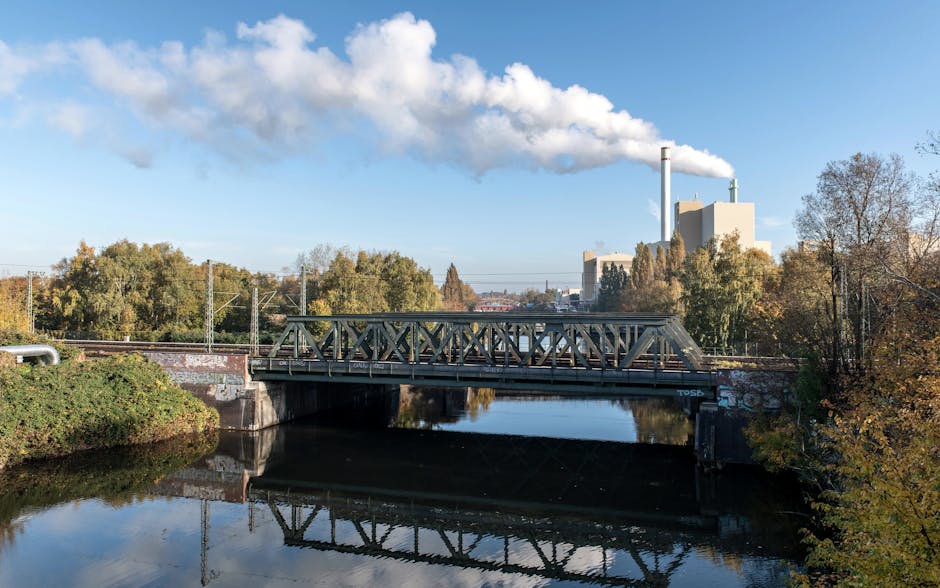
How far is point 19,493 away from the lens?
2138 cm

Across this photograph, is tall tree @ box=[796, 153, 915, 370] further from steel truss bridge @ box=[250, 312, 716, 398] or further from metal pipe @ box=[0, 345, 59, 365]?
metal pipe @ box=[0, 345, 59, 365]

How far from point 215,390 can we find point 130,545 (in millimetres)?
15280

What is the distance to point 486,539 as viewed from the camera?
60.0ft

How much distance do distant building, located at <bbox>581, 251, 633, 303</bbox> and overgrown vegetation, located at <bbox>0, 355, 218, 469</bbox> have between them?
478 feet

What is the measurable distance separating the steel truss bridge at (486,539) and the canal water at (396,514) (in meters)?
0.06

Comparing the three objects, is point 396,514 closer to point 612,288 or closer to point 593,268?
point 612,288

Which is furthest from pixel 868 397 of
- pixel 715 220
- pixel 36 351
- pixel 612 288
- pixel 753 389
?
pixel 612 288

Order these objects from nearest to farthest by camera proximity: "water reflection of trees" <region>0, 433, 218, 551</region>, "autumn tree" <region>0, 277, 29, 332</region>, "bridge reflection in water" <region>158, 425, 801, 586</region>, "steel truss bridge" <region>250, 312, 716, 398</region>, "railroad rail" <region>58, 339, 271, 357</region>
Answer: "bridge reflection in water" <region>158, 425, 801, 586</region> → "water reflection of trees" <region>0, 433, 218, 551</region> → "steel truss bridge" <region>250, 312, 716, 398</region> → "railroad rail" <region>58, 339, 271, 357</region> → "autumn tree" <region>0, 277, 29, 332</region>

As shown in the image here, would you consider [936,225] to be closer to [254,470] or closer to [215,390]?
[254,470]

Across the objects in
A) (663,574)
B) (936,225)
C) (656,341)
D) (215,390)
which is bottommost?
(663,574)

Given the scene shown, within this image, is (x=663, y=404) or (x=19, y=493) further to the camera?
(x=663, y=404)

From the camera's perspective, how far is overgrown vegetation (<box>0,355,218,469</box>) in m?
24.9

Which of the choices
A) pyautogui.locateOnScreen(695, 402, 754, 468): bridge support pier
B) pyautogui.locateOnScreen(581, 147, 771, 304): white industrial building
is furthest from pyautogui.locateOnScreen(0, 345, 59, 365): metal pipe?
pyautogui.locateOnScreen(581, 147, 771, 304): white industrial building

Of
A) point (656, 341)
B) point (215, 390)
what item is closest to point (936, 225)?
point (656, 341)
